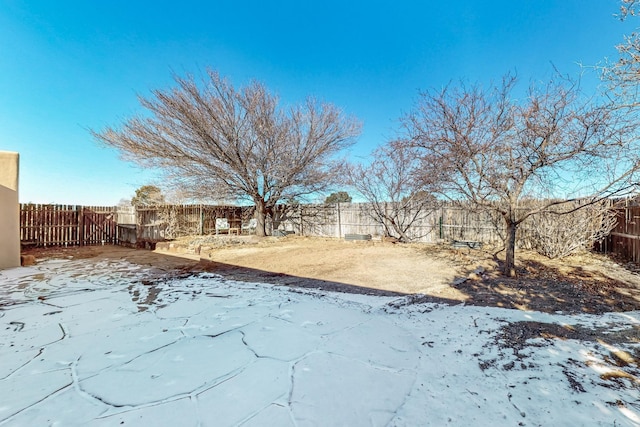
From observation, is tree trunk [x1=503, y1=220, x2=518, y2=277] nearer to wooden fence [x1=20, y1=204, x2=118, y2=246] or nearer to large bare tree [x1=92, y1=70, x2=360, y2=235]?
large bare tree [x1=92, y1=70, x2=360, y2=235]

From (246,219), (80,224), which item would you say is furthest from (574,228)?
(80,224)

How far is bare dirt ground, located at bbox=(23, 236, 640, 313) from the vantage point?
3.85 metres

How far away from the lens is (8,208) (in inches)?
227

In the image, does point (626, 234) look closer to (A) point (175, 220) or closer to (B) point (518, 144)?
(B) point (518, 144)

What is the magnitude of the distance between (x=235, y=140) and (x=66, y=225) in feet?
22.6

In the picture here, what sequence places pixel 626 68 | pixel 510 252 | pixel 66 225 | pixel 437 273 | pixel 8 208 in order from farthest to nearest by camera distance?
1. pixel 66 225
2. pixel 8 208
3. pixel 437 273
4. pixel 510 252
5. pixel 626 68

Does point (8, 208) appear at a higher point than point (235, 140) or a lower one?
lower

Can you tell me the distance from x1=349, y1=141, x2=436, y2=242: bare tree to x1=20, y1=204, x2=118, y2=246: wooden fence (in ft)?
33.7

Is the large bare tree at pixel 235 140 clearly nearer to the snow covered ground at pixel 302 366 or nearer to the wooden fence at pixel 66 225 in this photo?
the wooden fence at pixel 66 225

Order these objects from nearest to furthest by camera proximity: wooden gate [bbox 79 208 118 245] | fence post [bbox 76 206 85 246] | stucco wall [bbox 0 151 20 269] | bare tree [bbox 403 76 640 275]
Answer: bare tree [bbox 403 76 640 275] < stucco wall [bbox 0 151 20 269] < fence post [bbox 76 206 85 246] < wooden gate [bbox 79 208 118 245]

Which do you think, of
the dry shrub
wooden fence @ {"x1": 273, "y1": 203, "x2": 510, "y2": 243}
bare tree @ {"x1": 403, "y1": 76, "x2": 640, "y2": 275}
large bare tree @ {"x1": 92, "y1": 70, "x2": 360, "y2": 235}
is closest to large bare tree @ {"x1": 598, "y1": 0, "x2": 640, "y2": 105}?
bare tree @ {"x1": 403, "y1": 76, "x2": 640, "y2": 275}

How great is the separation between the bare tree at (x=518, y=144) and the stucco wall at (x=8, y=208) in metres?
8.29

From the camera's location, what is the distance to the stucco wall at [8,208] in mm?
5695

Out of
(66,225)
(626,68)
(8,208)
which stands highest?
(626,68)
